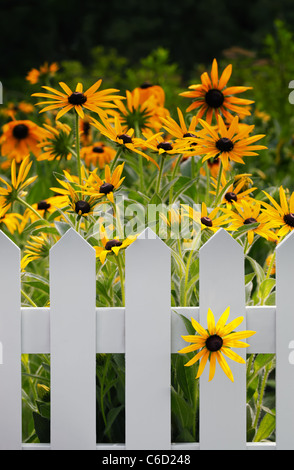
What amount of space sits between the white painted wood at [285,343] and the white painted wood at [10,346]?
47 cm

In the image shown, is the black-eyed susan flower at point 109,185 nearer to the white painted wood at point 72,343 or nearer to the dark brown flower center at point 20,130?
the white painted wood at point 72,343

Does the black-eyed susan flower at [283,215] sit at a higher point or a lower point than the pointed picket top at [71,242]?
higher

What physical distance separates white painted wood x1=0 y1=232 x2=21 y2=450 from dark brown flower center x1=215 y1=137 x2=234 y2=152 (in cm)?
40

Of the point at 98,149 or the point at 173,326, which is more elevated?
the point at 98,149

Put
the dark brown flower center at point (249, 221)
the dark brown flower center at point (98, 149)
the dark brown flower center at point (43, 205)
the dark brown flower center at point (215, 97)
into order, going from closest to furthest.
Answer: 1. the dark brown flower center at point (249, 221)
2. the dark brown flower center at point (215, 97)
3. the dark brown flower center at point (43, 205)
4. the dark brown flower center at point (98, 149)

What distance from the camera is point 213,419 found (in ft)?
3.66

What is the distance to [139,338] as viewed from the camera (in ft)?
3.60

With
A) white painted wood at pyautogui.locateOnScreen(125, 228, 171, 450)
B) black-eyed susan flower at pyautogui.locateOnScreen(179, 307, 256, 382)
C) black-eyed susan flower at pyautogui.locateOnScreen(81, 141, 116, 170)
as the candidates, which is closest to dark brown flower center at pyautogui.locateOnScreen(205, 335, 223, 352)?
black-eyed susan flower at pyautogui.locateOnScreen(179, 307, 256, 382)

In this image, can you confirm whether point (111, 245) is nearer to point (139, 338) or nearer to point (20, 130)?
point (139, 338)

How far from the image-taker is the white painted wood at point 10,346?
1103 millimetres

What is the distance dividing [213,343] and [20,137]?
3.21 ft

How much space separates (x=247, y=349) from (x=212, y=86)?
509 mm

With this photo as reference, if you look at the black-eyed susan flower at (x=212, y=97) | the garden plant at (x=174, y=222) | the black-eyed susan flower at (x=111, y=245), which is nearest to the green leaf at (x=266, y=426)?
the garden plant at (x=174, y=222)

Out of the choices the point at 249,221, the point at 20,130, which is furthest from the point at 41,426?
the point at 20,130
